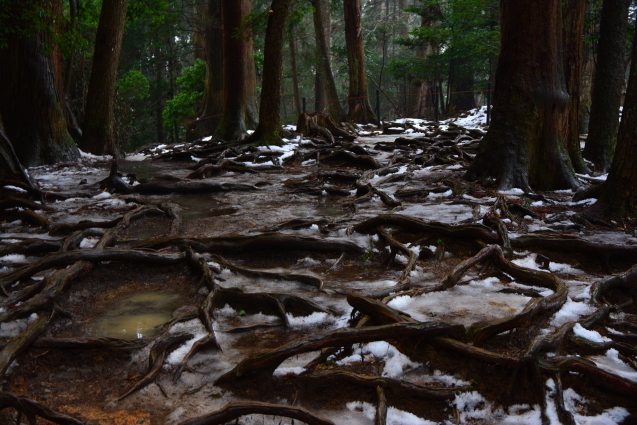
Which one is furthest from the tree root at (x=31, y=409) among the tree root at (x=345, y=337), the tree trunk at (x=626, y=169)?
the tree trunk at (x=626, y=169)

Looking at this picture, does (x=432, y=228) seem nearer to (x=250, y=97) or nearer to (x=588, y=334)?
(x=588, y=334)

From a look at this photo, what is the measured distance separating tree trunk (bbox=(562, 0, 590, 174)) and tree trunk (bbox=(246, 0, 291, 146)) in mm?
6530

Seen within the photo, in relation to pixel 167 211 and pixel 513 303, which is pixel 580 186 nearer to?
pixel 513 303

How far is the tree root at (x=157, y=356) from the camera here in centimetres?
325

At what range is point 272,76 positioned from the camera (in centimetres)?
1418

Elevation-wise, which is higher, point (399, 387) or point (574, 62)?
point (574, 62)

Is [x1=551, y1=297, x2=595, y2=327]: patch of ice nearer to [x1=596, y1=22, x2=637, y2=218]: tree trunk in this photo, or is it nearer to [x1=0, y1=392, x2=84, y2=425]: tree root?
[x1=596, y1=22, x2=637, y2=218]: tree trunk

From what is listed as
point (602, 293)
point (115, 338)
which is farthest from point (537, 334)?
point (115, 338)

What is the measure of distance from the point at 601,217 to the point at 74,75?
69.4ft

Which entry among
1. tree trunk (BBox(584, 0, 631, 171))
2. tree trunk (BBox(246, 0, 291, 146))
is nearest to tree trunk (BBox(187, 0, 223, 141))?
tree trunk (BBox(246, 0, 291, 146))

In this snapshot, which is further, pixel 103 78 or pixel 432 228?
pixel 103 78

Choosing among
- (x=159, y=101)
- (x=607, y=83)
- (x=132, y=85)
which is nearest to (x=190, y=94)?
(x=132, y=85)

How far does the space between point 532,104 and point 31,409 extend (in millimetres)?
7752

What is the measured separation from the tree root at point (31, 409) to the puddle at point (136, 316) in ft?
4.06
